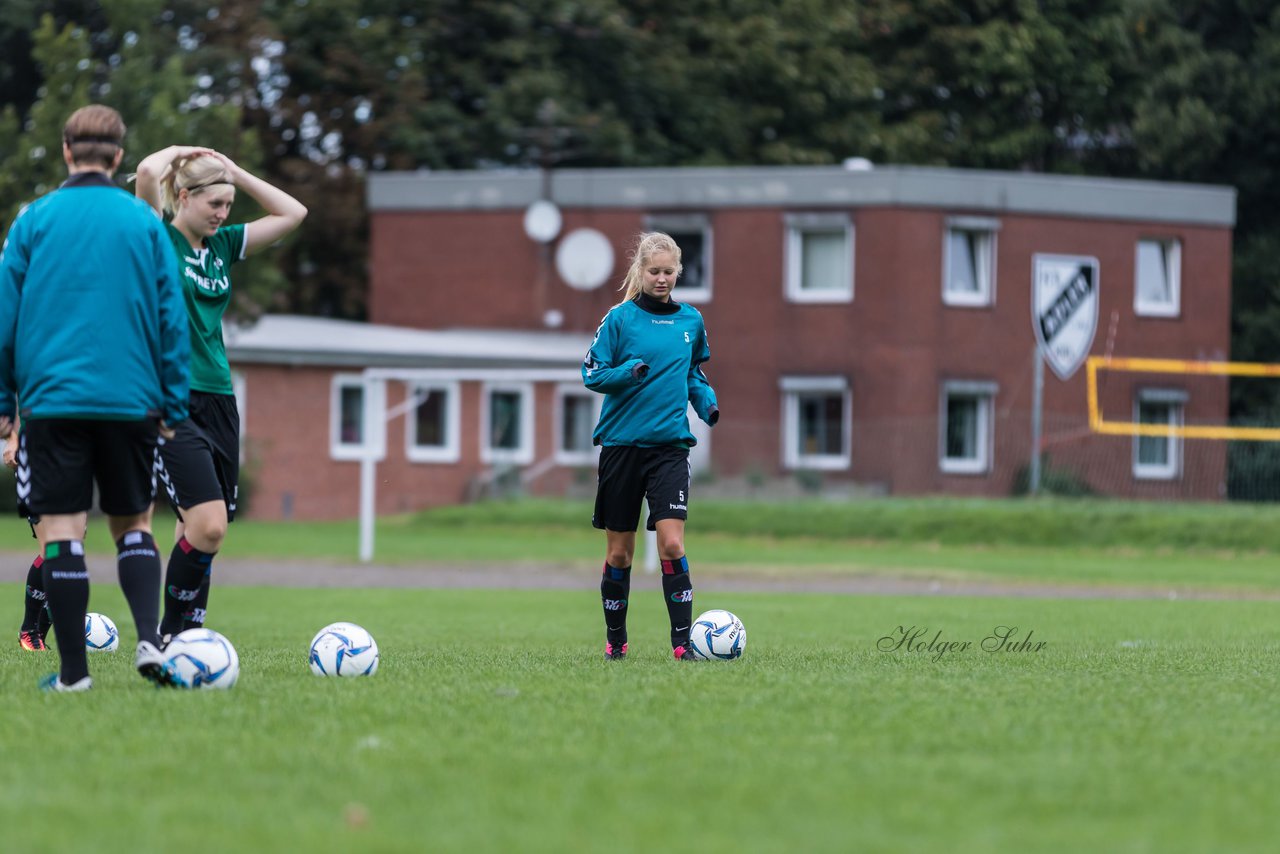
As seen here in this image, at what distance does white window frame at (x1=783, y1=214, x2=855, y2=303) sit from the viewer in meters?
38.4

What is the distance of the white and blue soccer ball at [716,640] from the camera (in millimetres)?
9375

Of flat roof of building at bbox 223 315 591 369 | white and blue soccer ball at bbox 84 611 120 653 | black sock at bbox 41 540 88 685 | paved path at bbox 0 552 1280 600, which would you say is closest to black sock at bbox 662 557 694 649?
white and blue soccer ball at bbox 84 611 120 653

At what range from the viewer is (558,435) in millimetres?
37125

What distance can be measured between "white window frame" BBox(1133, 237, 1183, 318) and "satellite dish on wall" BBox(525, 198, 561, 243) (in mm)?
12189

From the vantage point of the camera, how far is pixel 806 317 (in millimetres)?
39094

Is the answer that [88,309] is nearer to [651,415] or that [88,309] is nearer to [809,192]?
[651,415]

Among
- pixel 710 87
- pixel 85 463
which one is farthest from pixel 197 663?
pixel 710 87

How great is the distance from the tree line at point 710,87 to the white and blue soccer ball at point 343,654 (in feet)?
107

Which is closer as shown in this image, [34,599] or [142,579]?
[142,579]

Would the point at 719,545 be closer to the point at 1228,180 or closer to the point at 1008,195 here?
the point at 1008,195

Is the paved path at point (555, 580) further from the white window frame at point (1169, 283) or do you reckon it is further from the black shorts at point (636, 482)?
the white window frame at point (1169, 283)

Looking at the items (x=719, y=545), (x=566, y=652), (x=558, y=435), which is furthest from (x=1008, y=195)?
(x=566, y=652)

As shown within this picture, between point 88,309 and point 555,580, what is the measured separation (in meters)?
14.2

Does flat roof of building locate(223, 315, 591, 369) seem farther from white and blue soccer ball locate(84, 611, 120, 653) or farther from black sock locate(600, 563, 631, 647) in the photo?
black sock locate(600, 563, 631, 647)
